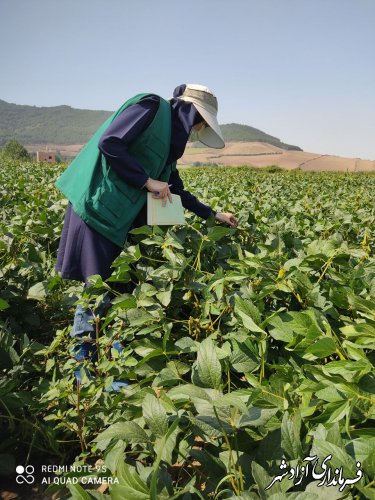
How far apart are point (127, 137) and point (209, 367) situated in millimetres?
1308

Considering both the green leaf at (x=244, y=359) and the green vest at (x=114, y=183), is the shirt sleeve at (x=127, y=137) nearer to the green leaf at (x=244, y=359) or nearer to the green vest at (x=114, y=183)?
the green vest at (x=114, y=183)

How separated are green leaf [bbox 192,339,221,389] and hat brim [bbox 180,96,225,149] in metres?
1.38

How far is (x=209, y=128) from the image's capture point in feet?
7.57

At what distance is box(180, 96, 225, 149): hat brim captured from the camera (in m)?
2.05

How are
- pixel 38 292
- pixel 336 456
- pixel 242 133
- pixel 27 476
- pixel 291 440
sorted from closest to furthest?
pixel 336 456
pixel 291 440
pixel 27 476
pixel 38 292
pixel 242 133

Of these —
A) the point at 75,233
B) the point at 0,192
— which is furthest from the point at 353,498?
the point at 0,192

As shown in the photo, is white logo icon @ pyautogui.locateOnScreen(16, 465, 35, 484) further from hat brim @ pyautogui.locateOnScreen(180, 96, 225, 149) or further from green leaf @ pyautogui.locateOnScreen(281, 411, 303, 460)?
hat brim @ pyautogui.locateOnScreen(180, 96, 225, 149)

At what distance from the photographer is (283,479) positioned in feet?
2.76


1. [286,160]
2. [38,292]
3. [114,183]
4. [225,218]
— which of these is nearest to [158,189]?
[114,183]

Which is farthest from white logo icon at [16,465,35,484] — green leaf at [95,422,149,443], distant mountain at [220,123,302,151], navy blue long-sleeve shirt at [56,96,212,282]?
distant mountain at [220,123,302,151]

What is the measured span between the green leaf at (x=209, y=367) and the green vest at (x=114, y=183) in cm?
118

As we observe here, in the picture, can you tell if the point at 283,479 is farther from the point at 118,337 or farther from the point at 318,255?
the point at 118,337

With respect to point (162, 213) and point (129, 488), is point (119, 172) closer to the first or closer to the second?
point (162, 213)

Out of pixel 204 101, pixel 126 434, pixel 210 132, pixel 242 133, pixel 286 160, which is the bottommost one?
pixel 126 434
